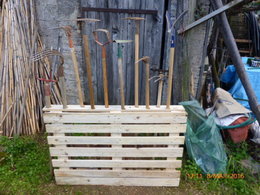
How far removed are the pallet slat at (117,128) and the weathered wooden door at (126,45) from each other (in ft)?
4.61

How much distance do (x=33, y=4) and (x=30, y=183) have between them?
2326 millimetres

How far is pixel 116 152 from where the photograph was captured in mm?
1923

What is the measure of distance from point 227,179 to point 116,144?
4.39ft

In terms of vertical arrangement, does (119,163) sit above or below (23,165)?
above

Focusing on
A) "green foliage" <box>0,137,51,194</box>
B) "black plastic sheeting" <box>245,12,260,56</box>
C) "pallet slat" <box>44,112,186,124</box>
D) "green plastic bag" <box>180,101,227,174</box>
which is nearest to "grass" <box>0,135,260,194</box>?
"green foliage" <box>0,137,51,194</box>

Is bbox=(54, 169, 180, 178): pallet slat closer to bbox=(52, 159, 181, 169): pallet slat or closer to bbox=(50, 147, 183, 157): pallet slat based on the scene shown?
bbox=(52, 159, 181, 169): pallet slat

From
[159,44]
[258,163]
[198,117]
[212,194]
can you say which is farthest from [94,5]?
[258,163]

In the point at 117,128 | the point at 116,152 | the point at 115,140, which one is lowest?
the point at 116,152

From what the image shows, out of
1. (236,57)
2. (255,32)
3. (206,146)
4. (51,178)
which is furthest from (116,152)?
(255,32)

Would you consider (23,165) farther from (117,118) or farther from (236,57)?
(236,57)

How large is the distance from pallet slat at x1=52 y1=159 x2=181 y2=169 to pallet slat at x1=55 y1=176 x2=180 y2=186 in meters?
0.18

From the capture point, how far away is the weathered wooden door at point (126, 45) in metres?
2.77

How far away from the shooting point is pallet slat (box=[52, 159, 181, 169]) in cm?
196

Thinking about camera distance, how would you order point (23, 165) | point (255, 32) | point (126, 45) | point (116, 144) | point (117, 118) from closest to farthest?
point (117, 118)
point (116, 144)
point (23, 165)
point (126, 45)
point (255, 32)
